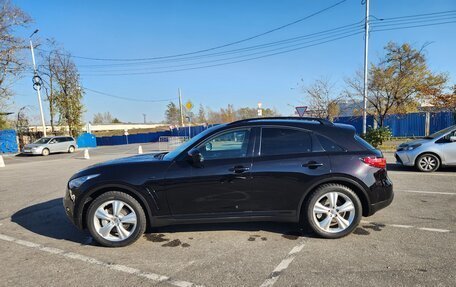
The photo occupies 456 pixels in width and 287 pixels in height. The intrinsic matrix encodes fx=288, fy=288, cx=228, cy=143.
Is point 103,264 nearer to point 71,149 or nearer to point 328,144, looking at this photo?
point 328,144

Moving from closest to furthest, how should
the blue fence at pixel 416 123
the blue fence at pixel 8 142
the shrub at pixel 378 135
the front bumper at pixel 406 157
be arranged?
the front bumper at pixel 406 157, the shrub at pixel 378 135, the blue fence at pixel 416 123, the blue fence at pixel 8 142

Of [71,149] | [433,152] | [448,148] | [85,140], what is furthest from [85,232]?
[85,140]

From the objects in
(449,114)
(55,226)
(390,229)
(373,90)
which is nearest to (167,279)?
(55,226)

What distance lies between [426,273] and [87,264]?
3.76 meters

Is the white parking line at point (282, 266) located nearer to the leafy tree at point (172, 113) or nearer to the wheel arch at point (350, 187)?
the wheel arch at point (350, 187)

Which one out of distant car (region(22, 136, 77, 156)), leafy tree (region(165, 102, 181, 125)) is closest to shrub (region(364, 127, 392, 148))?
distant car (region(22, 136, 77, 156))

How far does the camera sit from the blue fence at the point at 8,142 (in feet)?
87.9

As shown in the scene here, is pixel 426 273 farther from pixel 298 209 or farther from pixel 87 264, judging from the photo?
pixel 87 264

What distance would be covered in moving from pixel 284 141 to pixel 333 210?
115 cm

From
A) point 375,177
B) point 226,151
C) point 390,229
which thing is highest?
point 226,151

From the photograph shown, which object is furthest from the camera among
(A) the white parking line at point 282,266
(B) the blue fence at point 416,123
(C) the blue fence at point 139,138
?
(C) the blue fence at point 139,138

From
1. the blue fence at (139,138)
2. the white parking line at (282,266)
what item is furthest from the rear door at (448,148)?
the blue fence at (139,138)

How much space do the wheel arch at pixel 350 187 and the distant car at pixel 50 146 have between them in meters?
26.0

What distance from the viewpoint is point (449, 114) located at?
988 inches
